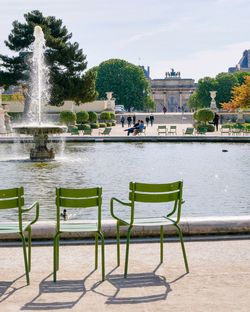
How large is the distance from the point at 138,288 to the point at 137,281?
270 mm

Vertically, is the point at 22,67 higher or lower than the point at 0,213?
higher

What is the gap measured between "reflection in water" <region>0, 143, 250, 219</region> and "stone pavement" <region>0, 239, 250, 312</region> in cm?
436

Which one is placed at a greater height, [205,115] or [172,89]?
[172,89]

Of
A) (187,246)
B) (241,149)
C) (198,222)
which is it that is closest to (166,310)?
(187,246)

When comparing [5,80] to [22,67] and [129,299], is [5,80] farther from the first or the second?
[129,299]

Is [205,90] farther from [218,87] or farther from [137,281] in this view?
[137,281]

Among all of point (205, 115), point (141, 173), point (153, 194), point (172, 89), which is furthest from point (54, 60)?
point (172, 89)

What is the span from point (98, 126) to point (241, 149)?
1315 inches

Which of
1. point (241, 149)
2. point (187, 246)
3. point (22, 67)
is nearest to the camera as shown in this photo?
point (187, 246)

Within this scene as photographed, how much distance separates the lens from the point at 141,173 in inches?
808

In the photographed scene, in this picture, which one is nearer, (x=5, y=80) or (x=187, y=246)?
(x=187, y=246)

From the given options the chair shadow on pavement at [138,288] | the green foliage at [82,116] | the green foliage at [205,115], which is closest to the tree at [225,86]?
the green foliage at [82,116]

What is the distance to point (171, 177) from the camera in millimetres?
19531

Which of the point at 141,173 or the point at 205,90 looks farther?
the point at 205,90
